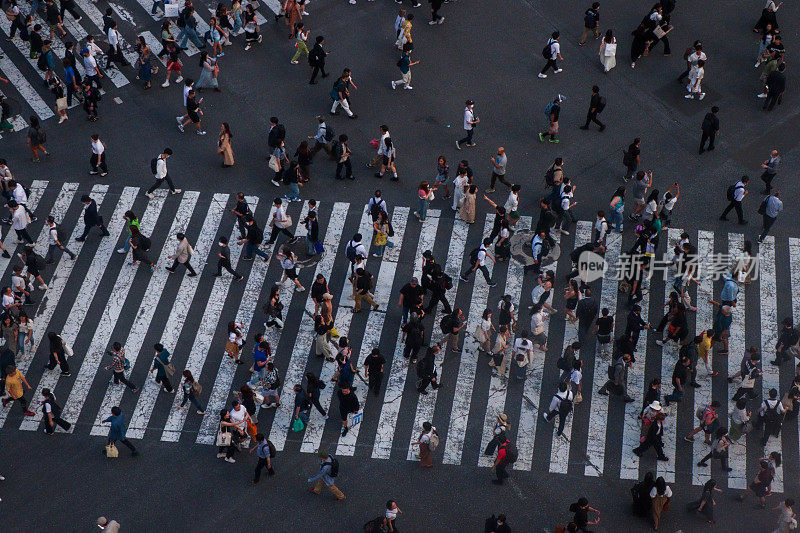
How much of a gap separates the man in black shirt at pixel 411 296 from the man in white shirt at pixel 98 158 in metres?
10.1

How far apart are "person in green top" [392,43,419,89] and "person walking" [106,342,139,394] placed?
41.7ft

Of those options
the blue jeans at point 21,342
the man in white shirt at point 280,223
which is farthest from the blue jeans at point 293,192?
the blue jeans at point 21,342

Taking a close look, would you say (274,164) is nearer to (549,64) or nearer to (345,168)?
(345,168)

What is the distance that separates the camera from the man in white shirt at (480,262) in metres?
26.1

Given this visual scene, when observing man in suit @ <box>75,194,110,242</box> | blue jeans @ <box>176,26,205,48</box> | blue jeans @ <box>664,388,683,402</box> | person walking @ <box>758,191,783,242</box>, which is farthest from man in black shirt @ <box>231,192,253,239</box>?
→ person walking @ <box>758,191,783,242</box>

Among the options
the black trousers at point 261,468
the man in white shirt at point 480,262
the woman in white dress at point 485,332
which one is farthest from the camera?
the man in white shirt at point 480,262

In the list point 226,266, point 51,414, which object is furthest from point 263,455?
point 226,266

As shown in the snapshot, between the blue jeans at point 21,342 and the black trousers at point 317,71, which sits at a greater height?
the black trousers at point 317,71

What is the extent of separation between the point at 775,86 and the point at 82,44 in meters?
22.3

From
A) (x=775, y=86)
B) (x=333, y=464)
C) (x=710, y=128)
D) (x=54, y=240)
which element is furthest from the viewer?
(x=775, y=86)

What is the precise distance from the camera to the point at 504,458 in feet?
73.9

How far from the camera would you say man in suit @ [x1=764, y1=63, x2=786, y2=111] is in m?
31.2

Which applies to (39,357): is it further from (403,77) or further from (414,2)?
(414,2)

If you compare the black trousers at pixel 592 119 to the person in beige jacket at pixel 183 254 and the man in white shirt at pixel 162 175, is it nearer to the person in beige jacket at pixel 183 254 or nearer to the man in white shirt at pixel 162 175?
the man in white shirt at pixel 162 175
